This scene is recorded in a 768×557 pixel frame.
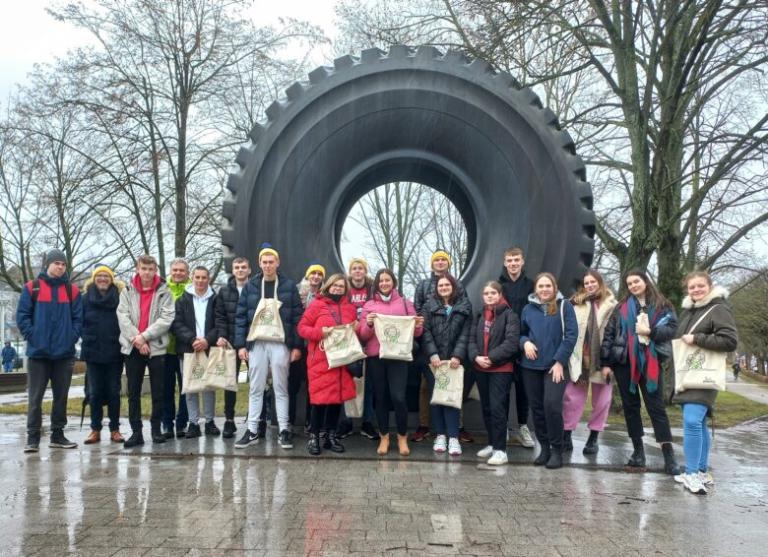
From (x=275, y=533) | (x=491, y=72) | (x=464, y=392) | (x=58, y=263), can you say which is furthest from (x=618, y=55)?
(x=275, y=533)

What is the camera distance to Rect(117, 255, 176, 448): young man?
5.76 meters

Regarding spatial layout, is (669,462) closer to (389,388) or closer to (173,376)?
(389,388)

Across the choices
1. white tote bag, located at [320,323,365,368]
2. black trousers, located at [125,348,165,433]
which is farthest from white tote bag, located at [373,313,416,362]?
black trousers, located at [125,348,165,433]

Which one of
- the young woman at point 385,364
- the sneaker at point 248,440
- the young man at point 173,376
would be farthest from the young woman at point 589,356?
the young man at point 173,376

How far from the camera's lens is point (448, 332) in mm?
5344

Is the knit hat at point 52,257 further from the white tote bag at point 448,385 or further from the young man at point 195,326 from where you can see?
the white tote bag at point 448,385

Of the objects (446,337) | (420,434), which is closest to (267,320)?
(446,337)

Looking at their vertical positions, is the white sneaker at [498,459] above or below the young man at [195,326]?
below

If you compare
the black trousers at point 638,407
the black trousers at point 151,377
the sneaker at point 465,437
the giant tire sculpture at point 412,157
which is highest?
the giant tire sculpture at point 412,157

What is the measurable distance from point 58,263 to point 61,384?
1.05 m

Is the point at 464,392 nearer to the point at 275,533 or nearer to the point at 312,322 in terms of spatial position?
the point at 312,322

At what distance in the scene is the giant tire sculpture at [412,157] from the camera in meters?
5.55

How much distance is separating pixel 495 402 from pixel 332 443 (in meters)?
1.28

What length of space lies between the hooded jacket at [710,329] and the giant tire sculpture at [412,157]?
3.28 feet
